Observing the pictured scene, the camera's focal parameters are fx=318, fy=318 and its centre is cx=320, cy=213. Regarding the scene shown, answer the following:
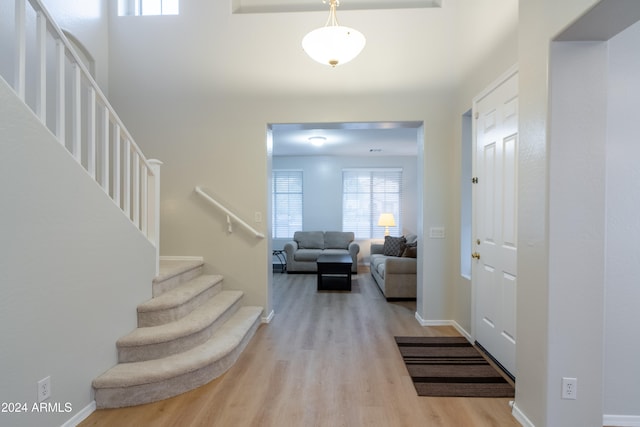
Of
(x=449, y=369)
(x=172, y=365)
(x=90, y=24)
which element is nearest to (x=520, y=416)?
(x=449, y=369)

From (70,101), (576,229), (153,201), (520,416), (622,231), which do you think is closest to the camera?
(576,229)

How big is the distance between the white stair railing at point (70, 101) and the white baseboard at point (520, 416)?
2936 millimetres

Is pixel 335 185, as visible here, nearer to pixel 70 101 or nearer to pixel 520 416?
pixel 70 101

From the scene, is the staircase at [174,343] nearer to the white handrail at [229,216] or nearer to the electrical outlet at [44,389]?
the electrical outlet at [44,389]

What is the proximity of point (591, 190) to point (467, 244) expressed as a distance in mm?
1819

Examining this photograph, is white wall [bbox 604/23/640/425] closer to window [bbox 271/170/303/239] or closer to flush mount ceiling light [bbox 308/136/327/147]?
flush mount ceiling light [bbox 308/136/327/147]

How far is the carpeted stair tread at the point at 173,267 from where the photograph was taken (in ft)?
9.44

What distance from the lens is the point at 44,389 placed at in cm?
171

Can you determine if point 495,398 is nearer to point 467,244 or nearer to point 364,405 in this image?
point 364,405

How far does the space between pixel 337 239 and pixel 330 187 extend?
4.21 feet

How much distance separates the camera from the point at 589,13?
144 cm

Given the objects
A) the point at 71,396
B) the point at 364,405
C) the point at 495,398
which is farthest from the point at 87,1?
the point at 495,398

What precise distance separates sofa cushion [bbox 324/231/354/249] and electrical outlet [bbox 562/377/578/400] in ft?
18.6

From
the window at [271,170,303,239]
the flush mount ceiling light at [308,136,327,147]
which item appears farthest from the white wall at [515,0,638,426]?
the window at [271,170,303,239]
